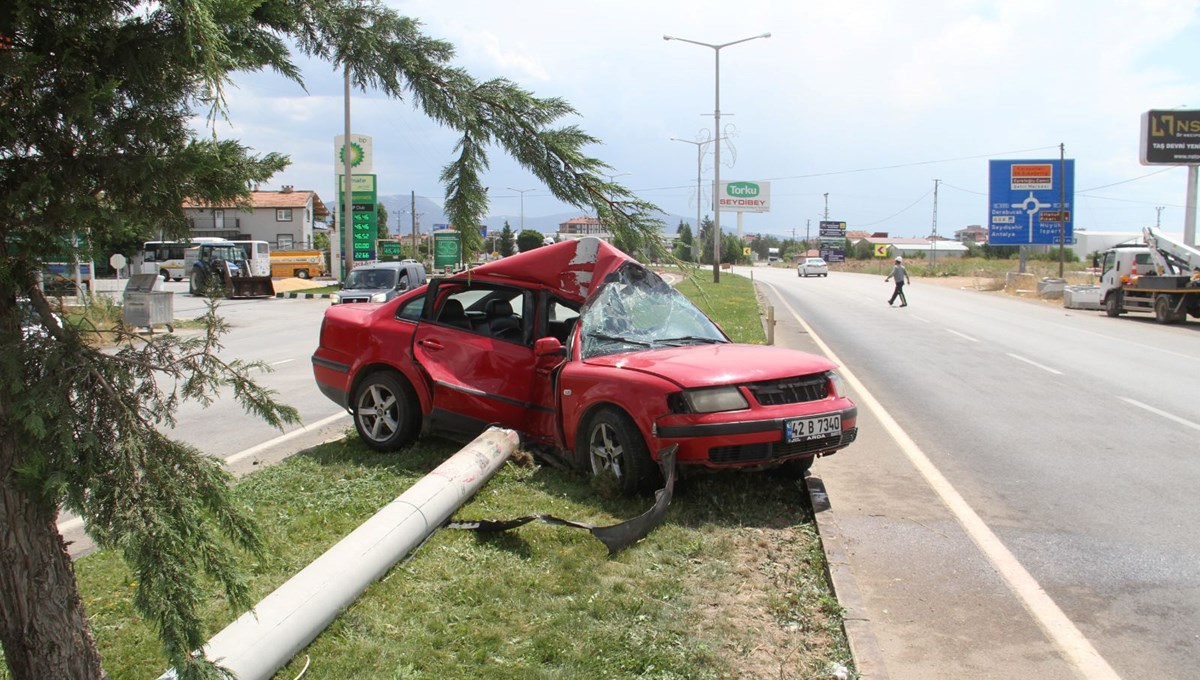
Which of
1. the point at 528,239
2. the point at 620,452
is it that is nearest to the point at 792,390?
the point at 620,452

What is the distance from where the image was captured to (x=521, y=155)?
3.18m

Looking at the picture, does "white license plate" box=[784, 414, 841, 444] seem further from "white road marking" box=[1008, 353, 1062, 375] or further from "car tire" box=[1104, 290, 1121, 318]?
"car tire" box=[1104, 290, 1121, 318]

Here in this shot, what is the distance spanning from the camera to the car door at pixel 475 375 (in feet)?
23.9

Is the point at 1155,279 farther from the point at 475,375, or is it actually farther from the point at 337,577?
the point at 337,577

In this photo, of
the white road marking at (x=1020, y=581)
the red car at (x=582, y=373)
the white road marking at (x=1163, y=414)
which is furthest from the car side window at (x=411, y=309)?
the white road marking at (x=1163, y=414)

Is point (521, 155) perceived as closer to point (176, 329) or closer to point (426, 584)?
point (176, 329)

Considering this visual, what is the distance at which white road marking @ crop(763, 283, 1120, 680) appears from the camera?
3.98 meters

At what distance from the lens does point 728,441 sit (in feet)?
18.8

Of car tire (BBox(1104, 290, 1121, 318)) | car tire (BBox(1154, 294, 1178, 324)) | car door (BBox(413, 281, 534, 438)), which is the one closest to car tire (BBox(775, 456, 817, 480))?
car door (BBox(413, 281, 534, 438))

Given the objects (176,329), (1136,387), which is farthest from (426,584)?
(1136,387)

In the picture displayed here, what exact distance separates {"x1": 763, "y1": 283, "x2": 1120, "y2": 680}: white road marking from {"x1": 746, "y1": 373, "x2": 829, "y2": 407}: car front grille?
1.26 m

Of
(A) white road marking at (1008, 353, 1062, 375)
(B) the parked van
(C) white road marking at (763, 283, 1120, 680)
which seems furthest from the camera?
(B) the parked van

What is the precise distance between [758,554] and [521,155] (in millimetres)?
2950

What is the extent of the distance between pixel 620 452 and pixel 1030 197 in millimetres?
48801
